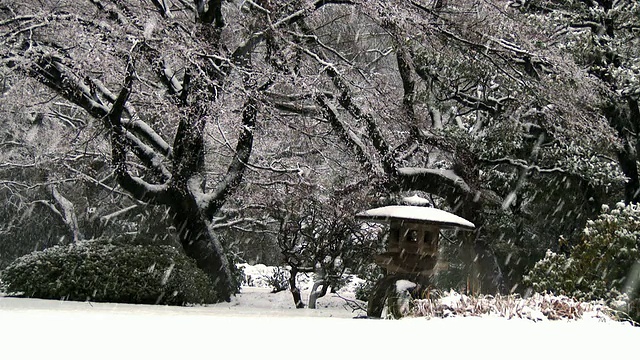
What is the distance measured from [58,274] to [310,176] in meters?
6.07

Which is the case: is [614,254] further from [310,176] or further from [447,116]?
[447,116]

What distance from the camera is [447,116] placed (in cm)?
1659

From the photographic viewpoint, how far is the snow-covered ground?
14.1 feet

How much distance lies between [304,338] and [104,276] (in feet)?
18.0

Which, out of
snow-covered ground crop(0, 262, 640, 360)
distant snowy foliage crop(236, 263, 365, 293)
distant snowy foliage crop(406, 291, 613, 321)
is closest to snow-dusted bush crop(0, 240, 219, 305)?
snow-covered ground crop(0, 262, 640, 360)

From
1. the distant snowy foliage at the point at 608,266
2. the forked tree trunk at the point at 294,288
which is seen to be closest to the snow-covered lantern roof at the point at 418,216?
the distant snowy foliage at the point at 608,266

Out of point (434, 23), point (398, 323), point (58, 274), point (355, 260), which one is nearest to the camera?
point (398, 323)

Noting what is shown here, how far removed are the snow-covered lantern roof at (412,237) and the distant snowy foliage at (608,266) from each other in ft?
5.19

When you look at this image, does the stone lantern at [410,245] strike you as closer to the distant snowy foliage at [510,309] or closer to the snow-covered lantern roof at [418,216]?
the snow-covered lantern roof at [418,216]

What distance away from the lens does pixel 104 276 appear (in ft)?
30.8

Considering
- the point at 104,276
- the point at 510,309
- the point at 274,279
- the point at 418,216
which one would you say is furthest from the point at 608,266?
the point at 274,279

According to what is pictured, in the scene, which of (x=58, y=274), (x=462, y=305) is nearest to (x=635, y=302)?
(x=462, y=305)

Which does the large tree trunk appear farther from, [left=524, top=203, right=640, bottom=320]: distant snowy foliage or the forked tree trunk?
[left=524, top=203, right=640, bottom=320]: distant snowy foliage

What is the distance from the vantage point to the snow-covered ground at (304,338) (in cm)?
430
